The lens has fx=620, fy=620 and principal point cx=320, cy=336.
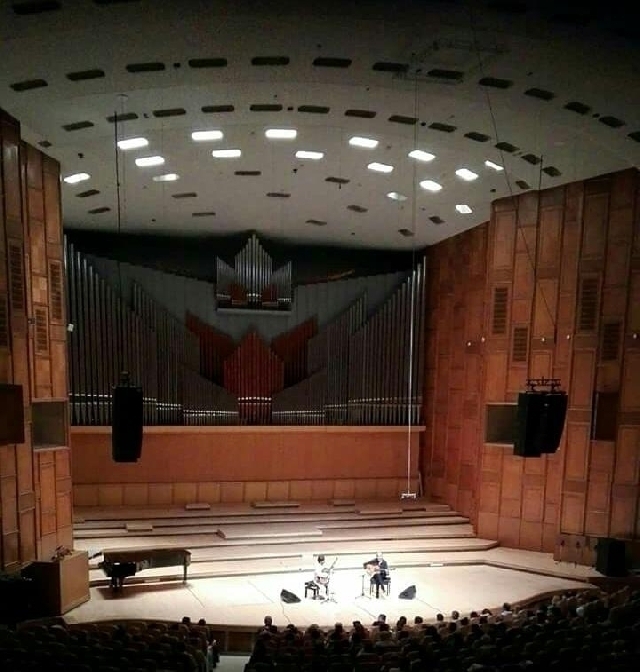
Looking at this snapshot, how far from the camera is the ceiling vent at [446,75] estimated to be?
6160mm

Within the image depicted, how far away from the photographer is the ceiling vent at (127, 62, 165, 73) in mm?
6000

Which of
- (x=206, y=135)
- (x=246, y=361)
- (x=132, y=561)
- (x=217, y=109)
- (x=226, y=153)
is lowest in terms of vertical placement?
(x=132, y=561)

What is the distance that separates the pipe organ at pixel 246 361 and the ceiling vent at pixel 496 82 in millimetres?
5804

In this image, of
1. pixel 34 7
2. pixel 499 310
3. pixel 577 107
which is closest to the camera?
pixel 34 7

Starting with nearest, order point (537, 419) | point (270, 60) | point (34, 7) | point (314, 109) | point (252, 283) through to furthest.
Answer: point (34, 7) < point (270, 60) < point (537, 419) < point (314, 109) < point (252, 283)

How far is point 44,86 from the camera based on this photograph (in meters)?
6.42

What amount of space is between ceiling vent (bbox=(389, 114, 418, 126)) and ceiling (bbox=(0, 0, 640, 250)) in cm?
2

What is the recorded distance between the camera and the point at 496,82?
639 cm

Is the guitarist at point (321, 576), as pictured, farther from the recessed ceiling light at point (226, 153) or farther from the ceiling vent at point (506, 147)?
the ceiling vent at point (506, 147)

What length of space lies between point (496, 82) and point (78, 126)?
4867mm

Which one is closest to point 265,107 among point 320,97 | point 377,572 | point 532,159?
point 320,97

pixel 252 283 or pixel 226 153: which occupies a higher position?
pixel 226 153

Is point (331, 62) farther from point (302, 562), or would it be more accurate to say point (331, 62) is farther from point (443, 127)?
point (302, 562)

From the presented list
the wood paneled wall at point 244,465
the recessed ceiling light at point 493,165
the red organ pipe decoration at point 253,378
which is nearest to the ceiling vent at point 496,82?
the recessed ceiling light at point 493,165
